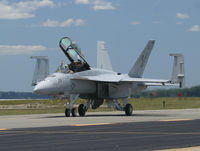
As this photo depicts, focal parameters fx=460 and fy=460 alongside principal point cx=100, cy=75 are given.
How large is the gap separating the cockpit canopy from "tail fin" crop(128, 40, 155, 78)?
5786mm

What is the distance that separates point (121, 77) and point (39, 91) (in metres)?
7.40

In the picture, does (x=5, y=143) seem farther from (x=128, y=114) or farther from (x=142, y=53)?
(x=142, y=53)

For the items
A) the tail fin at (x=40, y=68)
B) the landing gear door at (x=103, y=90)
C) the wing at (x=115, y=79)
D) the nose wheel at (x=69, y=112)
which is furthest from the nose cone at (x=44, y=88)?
the tail fin at (x=40, y=68)

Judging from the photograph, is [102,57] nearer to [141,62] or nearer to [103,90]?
[141,62]

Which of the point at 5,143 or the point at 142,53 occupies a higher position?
the point at 142,53

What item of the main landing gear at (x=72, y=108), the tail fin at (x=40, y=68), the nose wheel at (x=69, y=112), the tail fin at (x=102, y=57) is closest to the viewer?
the nose wheel at (x=69, y=112)

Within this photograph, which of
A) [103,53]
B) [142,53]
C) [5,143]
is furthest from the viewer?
[103,53]

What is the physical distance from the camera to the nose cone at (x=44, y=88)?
2752cm

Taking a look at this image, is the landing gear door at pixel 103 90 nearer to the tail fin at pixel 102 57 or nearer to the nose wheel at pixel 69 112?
the nose wheel at pixel 69 112

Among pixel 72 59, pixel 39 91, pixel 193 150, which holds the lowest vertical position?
pixel 193 150

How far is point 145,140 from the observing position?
1361cm

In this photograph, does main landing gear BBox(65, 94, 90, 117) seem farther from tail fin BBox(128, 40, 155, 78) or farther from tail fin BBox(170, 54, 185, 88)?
tail fin BBox(170, 54, 185, 88)

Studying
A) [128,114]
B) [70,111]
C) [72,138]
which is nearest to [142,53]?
[128,114]

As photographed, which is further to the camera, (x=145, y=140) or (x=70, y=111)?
(x=70, y=111)
